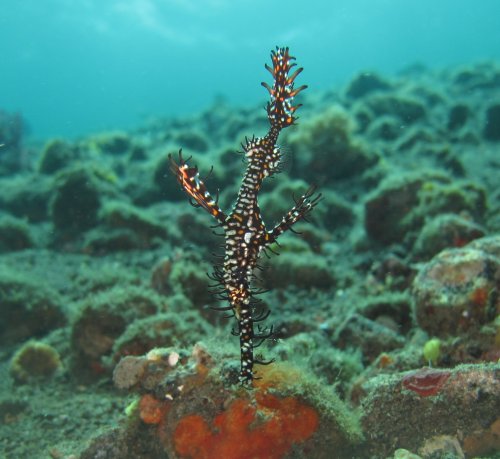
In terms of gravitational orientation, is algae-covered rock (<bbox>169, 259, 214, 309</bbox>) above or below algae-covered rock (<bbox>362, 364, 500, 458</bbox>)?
above

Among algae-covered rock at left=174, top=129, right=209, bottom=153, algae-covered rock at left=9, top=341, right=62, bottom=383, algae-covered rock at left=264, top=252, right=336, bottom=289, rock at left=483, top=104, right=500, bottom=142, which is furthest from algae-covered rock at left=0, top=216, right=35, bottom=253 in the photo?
rock at left=483, top=104, right=500, bottom=142

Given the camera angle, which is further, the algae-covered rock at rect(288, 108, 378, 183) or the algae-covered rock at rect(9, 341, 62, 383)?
the algae-covered rock at rect(288, 108, 378, 183)

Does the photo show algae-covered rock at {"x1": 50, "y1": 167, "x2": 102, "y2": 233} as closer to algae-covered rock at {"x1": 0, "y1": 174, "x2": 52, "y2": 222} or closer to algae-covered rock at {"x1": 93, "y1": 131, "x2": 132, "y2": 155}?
algae-covered rock at {"x1": 0, "y1": 174, "x2": 52, "y2": 222}

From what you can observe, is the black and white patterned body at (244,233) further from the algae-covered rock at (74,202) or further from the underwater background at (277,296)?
the algae-covered rock at (74,202)

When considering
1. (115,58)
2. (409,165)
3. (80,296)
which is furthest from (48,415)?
(115,58)

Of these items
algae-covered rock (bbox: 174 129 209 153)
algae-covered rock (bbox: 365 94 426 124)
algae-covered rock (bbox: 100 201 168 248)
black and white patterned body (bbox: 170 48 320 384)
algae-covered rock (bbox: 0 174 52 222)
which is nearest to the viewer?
black and white patterned body (bbox: 170 48 320 384)

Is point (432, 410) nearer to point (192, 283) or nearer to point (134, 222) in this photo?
point (192, 283)
